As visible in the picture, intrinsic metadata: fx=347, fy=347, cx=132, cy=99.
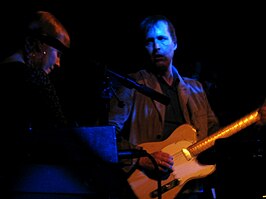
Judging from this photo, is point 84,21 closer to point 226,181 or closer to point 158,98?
point 158,98

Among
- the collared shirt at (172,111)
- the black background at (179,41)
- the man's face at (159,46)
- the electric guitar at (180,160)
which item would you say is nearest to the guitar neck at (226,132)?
the electric guitar at (180,160)

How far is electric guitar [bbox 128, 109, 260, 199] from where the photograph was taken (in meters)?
2.61

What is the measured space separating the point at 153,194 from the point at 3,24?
226cm

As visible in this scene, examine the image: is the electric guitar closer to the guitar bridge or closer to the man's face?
the guitar bridge

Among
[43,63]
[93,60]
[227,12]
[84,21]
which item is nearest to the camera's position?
A: [93,60]

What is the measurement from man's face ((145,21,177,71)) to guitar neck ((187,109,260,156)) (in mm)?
791

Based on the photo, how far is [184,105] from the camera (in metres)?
3.03

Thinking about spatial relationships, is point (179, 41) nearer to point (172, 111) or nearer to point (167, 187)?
point (172, 111)

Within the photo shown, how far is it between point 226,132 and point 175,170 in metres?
0.50

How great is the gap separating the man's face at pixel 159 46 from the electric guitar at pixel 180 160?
2.13ft

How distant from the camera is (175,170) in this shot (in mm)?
2693

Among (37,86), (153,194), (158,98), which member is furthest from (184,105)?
(37,86)

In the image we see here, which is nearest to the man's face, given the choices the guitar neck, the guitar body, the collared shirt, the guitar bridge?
the collared shirt

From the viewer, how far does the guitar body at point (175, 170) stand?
2.61 meters
